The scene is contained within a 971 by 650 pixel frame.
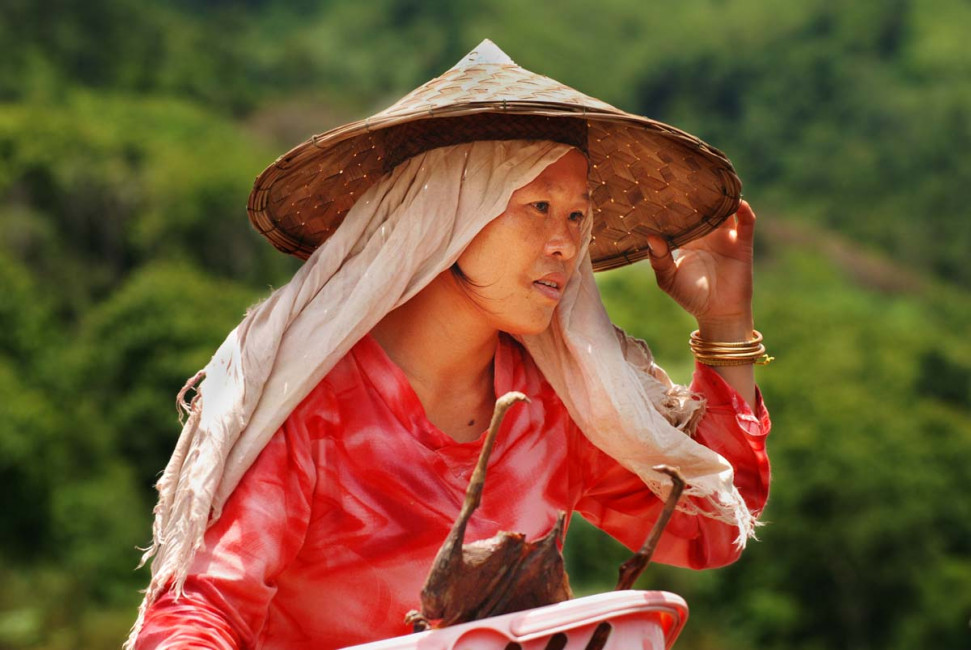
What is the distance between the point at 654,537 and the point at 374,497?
2.34ft

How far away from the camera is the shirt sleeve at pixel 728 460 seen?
3430mm

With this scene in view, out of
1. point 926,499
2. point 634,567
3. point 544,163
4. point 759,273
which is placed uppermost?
point 544,163

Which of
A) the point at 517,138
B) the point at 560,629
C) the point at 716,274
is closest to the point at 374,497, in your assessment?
the point at 560,629

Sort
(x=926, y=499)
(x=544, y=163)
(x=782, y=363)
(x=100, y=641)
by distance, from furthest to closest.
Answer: (x=782, y=363) < (x=926, y=499) < (x=100, y=641) < (x=544, y=163)

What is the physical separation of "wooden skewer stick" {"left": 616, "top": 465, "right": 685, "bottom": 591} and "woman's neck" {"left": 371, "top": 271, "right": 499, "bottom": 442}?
69cm

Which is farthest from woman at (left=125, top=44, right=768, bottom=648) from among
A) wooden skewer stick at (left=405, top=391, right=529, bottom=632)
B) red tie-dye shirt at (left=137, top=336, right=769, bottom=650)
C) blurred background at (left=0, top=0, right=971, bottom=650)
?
blurred background at (left=0, top=0, right=971, bottom=650)

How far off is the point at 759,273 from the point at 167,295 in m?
26.5

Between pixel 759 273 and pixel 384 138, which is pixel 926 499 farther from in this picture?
pixel 384 138

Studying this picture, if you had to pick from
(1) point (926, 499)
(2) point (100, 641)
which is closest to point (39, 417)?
(2) point (100, 641)

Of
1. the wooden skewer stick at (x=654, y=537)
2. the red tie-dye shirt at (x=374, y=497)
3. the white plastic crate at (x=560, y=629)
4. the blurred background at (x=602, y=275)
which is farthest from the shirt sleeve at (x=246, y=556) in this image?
the blurred background at (x=602, y=275)

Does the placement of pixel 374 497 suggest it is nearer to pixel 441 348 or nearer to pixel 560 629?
pixel 441 348

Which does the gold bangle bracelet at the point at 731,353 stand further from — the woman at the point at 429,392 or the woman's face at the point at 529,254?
the woman's face at the point at 529,254

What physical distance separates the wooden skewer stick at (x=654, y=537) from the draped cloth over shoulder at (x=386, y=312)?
1.61ft

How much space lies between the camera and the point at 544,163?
322 cm
